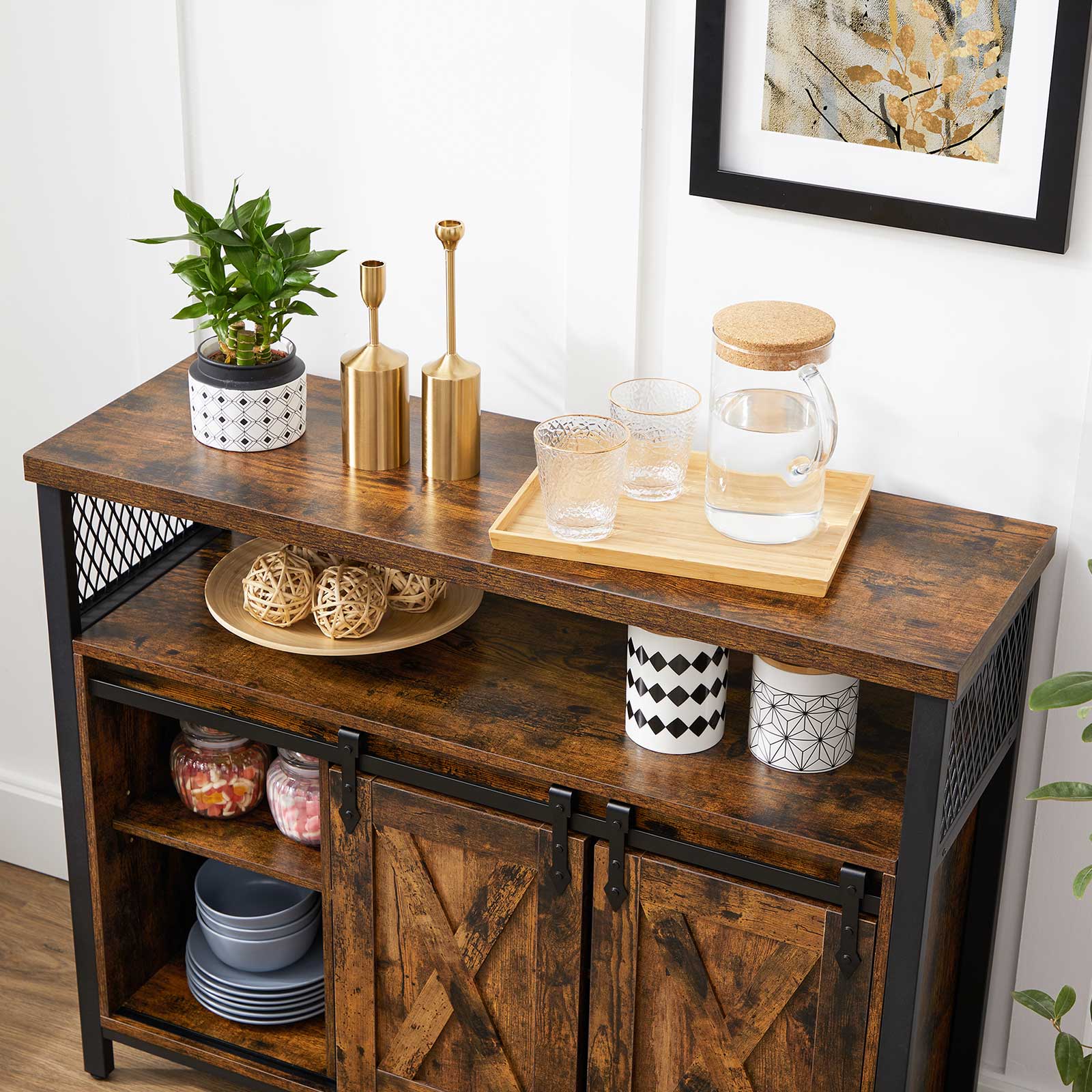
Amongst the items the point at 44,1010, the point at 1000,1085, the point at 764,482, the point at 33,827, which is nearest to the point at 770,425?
the point at 764,482

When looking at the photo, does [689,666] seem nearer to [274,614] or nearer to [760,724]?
[760,724]

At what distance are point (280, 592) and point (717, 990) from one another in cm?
72

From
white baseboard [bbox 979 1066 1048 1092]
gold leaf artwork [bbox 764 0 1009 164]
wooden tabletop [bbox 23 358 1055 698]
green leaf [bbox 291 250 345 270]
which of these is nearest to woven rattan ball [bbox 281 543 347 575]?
wooden tabletop [bbox 23 358 1055 698]

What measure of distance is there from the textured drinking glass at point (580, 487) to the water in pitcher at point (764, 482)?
11 centimetres

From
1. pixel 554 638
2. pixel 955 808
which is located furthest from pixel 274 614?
pixel 955 808

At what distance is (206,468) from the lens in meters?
1.89

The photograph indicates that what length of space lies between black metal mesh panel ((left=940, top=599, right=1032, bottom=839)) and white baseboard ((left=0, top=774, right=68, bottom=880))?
1.68 m

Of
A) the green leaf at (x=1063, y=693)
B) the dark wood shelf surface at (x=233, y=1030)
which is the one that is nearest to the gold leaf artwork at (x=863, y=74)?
the green leaf at (x=1063, y=693)

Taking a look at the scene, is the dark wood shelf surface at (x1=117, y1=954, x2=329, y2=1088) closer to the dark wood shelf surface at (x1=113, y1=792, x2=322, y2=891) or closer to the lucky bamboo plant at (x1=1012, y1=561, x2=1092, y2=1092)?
the dark wood shelf surface at (x1=113, y1=792, x2=322, y2=891)

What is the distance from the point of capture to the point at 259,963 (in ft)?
7.23

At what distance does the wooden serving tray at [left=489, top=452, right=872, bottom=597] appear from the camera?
5.37 feet

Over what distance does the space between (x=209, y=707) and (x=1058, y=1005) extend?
1069mm

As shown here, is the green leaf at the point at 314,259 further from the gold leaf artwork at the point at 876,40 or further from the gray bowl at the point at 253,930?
the gray bowl at the point at 253,930

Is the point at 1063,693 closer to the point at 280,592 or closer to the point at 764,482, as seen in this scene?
the point at 764,482
